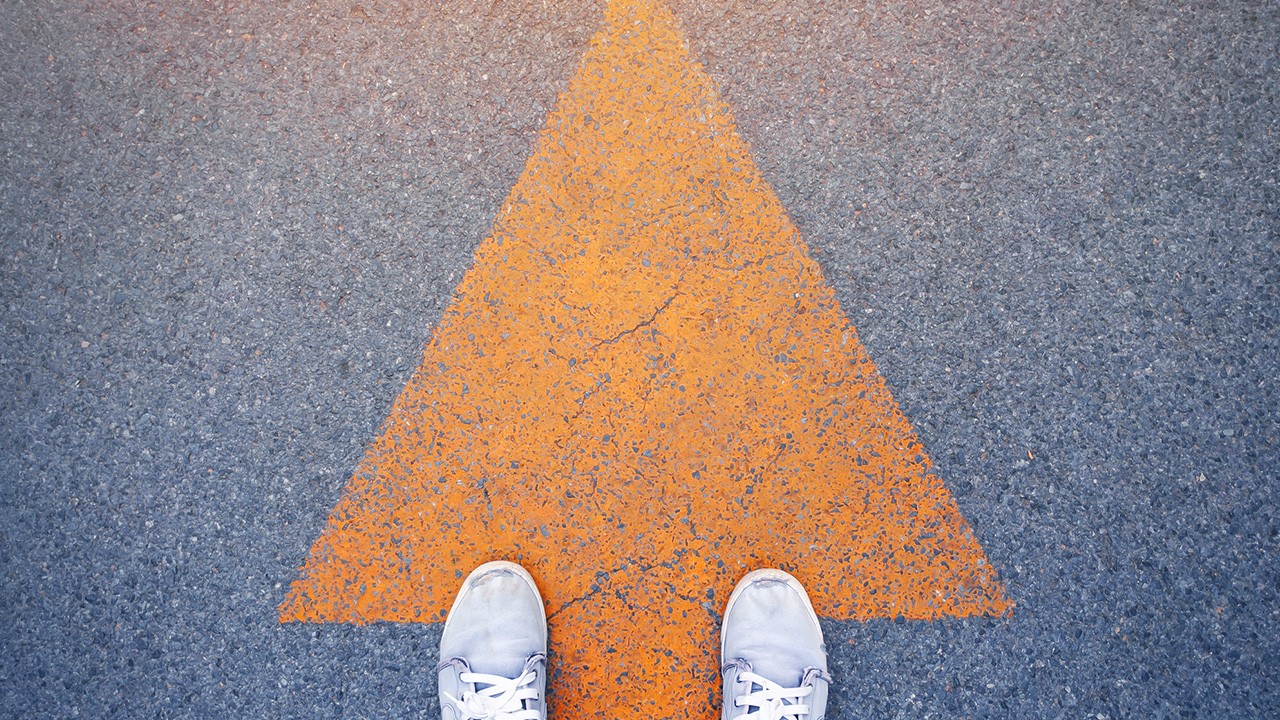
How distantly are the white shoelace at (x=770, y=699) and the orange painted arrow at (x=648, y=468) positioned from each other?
107 millimetres

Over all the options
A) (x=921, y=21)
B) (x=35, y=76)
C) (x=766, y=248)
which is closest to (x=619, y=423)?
(x=766, y=248)

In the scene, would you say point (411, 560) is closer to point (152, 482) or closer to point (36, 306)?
point (152, 482)

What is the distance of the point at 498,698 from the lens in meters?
1.76

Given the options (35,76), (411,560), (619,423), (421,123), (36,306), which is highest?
→ (35,76)

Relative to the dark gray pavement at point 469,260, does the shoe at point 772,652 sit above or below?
below

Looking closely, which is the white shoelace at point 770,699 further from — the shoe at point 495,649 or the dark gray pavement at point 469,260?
the shoe at point 495,649

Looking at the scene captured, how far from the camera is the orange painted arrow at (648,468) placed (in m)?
1.78

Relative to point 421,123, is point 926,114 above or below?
below

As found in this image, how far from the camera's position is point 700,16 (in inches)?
72.9

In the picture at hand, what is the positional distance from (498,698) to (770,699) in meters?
0.76

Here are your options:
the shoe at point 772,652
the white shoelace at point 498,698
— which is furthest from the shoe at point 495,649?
the shoe at point 772,652

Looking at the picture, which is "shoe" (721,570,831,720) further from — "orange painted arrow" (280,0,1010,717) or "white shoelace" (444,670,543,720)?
"white shoelace" (444,670,543,720)

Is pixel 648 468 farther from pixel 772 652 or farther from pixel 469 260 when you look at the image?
pixel 469 260

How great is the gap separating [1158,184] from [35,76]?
334cm
